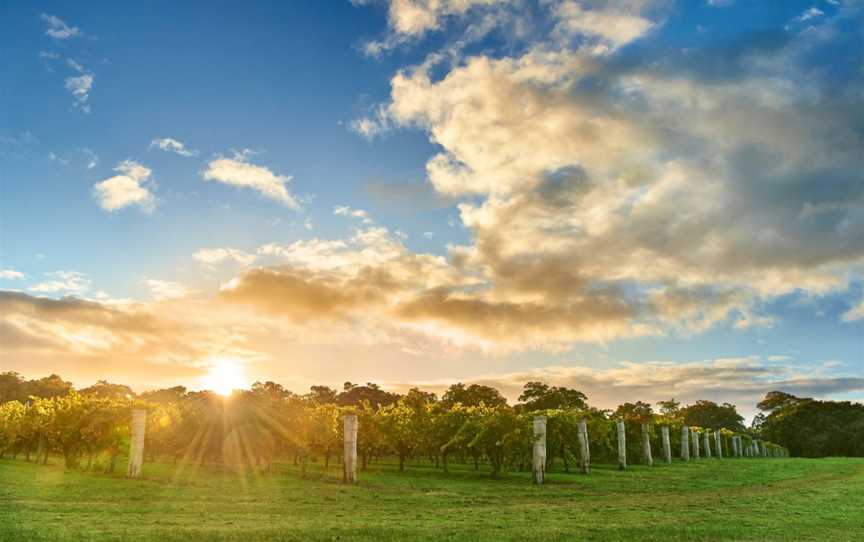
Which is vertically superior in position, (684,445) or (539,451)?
(539,451)

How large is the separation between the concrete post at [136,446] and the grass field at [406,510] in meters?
0.92

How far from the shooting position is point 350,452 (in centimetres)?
2969

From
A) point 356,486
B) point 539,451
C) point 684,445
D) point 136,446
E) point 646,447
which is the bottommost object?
point 356,486

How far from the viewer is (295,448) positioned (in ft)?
114

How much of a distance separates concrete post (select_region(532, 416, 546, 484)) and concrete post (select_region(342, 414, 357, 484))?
913 cm

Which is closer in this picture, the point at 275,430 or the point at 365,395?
the point at 275,430

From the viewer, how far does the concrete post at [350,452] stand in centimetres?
2936

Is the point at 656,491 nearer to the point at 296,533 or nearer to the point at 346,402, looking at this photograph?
the point at 296,533

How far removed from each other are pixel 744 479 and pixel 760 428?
100 metres

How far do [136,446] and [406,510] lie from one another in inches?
668

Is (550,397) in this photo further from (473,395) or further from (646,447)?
(646,447)

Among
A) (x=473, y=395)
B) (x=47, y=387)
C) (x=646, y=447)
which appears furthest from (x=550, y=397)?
(x=47, y=387)

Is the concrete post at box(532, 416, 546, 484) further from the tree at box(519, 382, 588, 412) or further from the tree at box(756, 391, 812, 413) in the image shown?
the tree at box(756, 391, 812, 413)

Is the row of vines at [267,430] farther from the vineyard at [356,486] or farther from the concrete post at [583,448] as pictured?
the concrete post at [583,448]
